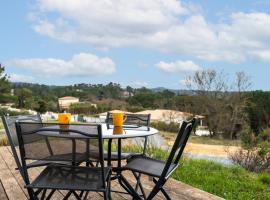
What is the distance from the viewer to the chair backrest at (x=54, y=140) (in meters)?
2.33

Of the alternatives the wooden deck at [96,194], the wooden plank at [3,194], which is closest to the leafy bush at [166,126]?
the wooden deck at [96,194]

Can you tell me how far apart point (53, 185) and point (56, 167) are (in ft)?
0.60

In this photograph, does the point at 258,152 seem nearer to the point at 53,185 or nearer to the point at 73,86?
the point at 53,185

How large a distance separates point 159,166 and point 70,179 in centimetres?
70

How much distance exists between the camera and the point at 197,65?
26547mm

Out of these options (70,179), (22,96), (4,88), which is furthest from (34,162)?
(22,96)

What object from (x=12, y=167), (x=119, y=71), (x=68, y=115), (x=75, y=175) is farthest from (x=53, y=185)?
(x=119, y=71)

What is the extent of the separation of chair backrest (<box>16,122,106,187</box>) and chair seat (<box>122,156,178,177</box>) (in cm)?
37

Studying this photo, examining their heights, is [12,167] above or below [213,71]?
below

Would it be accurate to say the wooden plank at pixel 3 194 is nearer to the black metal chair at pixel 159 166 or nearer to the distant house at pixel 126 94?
the black metal chair at pixel 159 166

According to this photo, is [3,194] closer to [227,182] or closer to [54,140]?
[54,140]

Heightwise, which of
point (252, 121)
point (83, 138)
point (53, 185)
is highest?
point (83, 138)

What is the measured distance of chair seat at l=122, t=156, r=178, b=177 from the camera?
271 centimetres

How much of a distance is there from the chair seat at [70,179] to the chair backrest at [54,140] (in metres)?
0.06
